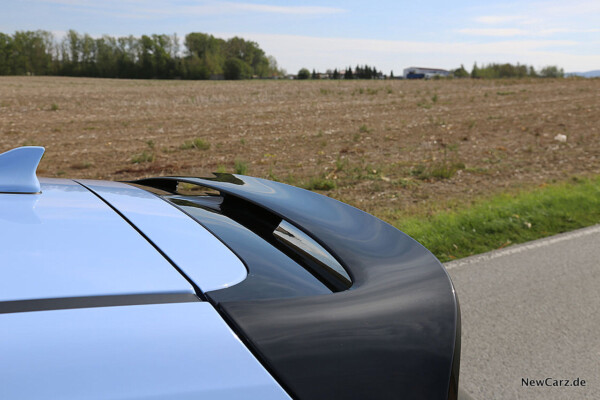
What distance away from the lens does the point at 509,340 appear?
3.46 metres

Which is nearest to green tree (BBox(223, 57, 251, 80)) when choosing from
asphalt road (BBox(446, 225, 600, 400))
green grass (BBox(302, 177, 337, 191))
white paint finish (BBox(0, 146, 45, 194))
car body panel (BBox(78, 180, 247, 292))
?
green grass (BBox(302, 177, 337, 191))

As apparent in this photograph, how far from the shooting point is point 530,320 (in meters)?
3.71

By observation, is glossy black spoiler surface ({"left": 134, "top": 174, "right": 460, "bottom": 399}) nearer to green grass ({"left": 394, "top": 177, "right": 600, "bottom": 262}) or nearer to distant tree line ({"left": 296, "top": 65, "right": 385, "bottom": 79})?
green grass ({"left": 394, "top": 177, "right": 600, "bottom": 262})

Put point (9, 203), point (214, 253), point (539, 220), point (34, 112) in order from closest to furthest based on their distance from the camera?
point (214, 253), point (9, 203), point (539, 220), point (34, 112)

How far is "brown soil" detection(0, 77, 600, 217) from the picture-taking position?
9.15m

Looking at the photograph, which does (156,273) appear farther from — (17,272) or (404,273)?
(404,273)

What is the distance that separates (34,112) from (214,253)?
21.5 m

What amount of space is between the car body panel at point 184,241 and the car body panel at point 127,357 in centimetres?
15

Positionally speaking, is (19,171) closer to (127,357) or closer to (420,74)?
(127,357)

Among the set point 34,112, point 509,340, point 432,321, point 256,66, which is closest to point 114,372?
point 432,321

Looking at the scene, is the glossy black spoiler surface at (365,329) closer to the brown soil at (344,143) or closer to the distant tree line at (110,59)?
the brown soil at (344,143)

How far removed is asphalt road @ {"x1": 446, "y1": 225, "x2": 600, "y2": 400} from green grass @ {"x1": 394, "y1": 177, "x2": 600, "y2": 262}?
401 mm

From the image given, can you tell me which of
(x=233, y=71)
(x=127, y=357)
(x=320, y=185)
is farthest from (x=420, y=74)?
(x=127, y=357)

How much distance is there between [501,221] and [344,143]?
7.52 metres
